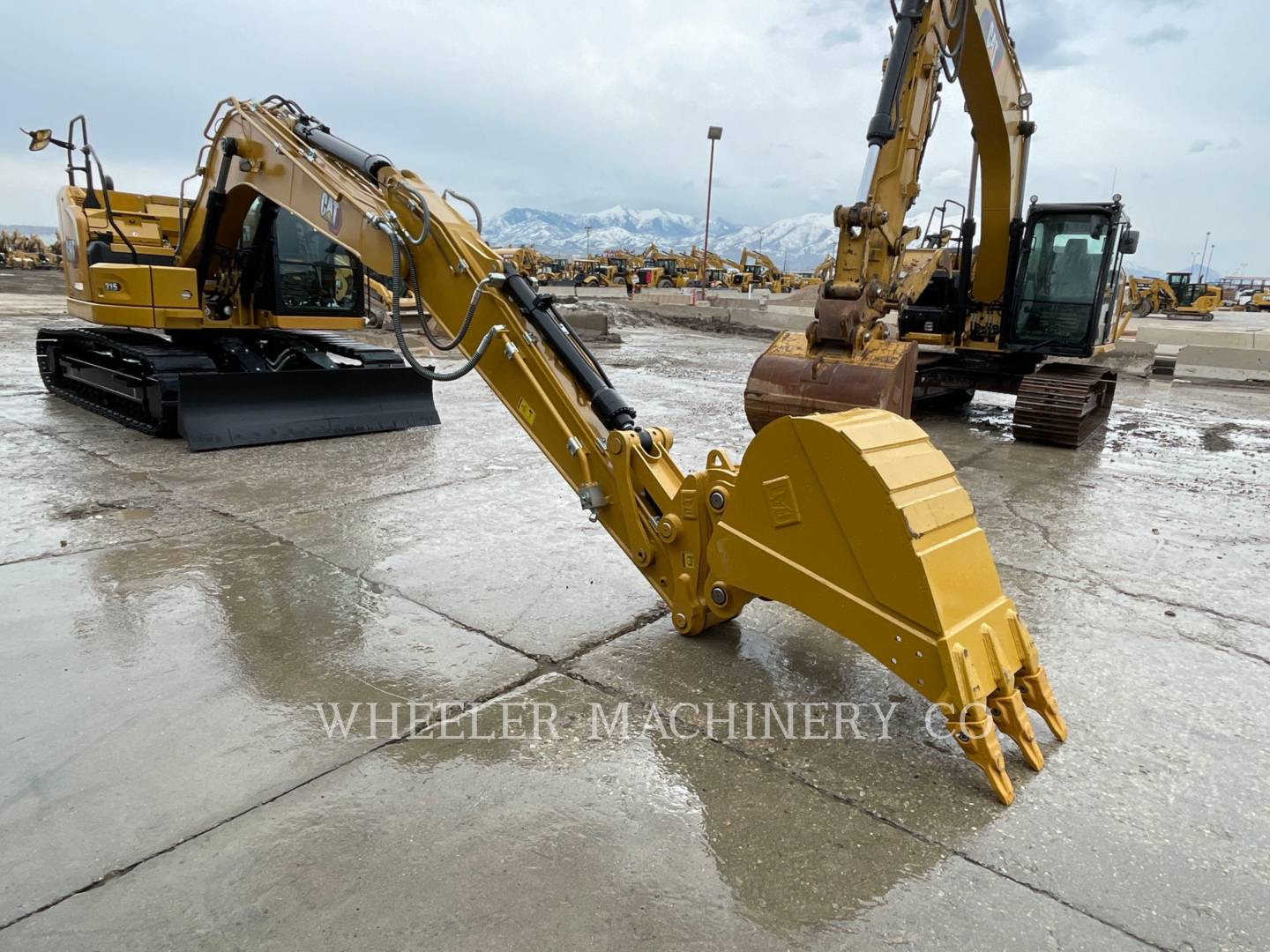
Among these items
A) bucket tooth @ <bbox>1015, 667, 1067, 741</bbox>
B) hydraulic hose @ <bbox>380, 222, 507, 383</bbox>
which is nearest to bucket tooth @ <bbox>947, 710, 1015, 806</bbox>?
bucket tooth @ <bbox>1015, 667, 1067, 741</bbox>

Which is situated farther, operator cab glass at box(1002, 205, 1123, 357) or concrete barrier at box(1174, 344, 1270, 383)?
concrete barrier at box(1174, 344, 1270, 383)

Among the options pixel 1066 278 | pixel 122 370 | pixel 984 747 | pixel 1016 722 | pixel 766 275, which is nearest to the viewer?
pixel 984 747

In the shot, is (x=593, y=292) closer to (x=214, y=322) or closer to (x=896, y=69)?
(x=214, y=322)

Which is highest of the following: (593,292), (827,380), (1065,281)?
(1065,281)

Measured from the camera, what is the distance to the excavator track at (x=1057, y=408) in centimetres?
781

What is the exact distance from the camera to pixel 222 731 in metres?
2.71

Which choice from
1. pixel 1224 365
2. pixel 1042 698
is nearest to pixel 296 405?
pixel 1042 698

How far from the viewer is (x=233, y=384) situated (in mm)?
6809

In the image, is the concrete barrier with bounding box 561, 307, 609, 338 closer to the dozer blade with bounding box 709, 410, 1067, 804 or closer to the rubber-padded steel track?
the rubber-padded steel track

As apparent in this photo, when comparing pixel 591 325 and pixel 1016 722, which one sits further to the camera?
pixel 591 325

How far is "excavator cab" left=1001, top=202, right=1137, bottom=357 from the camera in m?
8.55

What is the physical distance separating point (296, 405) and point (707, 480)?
16.9ft

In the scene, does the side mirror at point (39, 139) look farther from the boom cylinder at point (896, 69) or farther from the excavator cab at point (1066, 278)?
the excavator cab at point (1066, 278)

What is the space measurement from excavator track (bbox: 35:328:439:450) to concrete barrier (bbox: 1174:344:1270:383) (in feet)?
43.8
